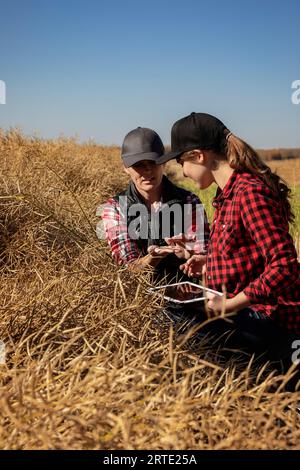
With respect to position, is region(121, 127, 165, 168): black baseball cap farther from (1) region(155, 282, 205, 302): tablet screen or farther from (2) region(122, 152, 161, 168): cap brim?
(1) region(155, 282, 205, 302): tablet screen

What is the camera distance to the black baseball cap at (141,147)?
2654 millimetres

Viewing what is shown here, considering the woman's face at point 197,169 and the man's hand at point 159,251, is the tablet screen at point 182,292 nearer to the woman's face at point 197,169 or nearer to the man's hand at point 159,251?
the man's hand at point 159,251

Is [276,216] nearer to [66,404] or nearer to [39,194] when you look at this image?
[66,404]

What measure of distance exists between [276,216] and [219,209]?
281 mm

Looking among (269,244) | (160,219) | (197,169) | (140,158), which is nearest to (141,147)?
(140,158)

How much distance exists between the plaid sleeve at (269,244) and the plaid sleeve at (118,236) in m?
0.79

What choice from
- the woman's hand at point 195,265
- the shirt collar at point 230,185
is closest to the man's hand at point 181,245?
the woman's hand at point 195,265

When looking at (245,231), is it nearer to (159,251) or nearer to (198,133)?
(198,133)

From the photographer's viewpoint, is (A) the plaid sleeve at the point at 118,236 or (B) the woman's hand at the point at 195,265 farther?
(A) the plaid sleeve at the point at 118,236

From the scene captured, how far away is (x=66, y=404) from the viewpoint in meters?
1.07

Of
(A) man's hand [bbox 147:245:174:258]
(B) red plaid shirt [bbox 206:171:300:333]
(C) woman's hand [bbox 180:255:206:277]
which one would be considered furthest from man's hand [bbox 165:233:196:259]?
(B) red plaid shirt [bbox 206:171:300:333]

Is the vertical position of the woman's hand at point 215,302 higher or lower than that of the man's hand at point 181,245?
lower
